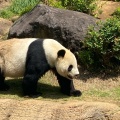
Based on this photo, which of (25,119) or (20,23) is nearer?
(25,119)

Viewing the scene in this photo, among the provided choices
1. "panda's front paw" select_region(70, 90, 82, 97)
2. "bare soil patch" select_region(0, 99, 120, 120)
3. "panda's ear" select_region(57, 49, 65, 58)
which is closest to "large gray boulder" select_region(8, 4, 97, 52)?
"panda's front paw" select_region(70, 90, 82, 97)

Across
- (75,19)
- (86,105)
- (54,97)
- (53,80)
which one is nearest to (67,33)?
(75,19)

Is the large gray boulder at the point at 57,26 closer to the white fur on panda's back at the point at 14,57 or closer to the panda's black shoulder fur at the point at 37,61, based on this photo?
the white fur on panda's back at the point at 14,57

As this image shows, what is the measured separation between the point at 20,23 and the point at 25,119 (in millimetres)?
3461

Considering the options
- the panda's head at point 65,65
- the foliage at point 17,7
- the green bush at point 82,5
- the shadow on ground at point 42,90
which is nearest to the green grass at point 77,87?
the shadow on ground at point 42,90

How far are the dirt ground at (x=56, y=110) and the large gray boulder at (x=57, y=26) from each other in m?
2.01

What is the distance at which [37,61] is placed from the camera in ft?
25.8

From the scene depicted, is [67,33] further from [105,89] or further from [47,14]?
[105,89]

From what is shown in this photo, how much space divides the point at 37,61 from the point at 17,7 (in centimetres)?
538

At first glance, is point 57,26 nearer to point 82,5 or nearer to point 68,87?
point 68,87

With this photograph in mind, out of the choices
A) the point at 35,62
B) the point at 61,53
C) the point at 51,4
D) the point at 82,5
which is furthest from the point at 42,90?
the point at 51,4

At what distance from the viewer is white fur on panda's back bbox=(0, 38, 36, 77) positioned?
26.7ft

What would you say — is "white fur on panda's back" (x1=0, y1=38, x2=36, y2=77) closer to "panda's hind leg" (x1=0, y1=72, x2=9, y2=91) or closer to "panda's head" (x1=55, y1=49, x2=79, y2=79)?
"panda's hind leg" (x1=0, y1=72, x2=9, y2=91)

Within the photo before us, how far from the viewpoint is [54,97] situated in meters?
8.19
